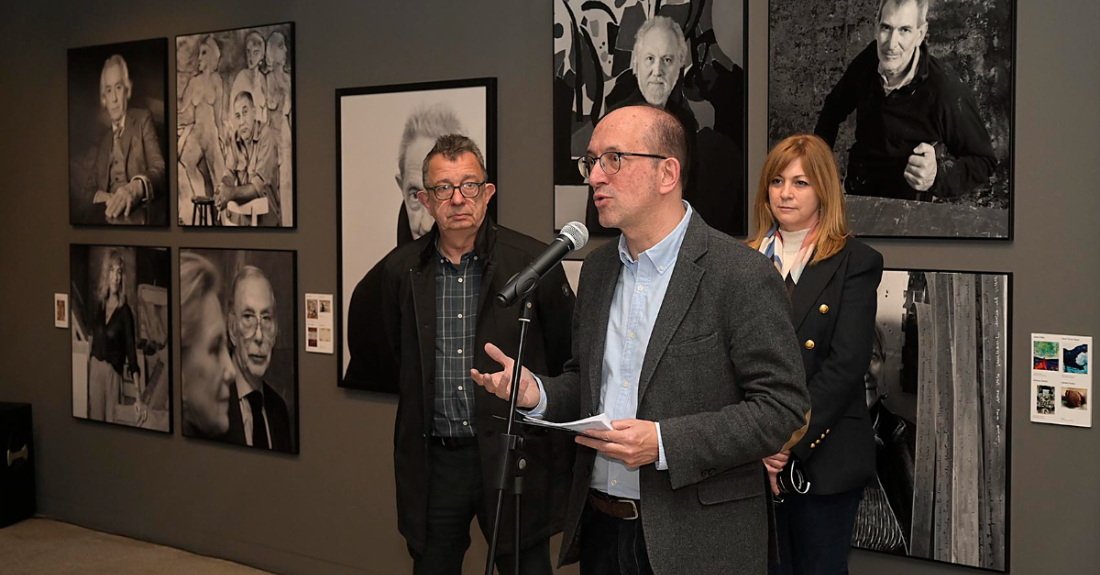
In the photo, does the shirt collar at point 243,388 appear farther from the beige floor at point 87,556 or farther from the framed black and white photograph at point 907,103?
the framed black and white photograph at point 907,103

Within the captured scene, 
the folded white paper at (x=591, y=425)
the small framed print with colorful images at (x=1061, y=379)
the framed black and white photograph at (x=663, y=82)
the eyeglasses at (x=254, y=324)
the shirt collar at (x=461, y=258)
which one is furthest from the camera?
the eyeglasses at (x=254, y=324)

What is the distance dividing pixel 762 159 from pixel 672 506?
1.77 m

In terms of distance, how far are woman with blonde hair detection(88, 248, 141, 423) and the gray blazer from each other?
407cm

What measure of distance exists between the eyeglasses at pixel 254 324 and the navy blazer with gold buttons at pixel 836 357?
2838mm

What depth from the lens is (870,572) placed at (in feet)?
11.2

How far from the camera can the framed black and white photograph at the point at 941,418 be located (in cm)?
316

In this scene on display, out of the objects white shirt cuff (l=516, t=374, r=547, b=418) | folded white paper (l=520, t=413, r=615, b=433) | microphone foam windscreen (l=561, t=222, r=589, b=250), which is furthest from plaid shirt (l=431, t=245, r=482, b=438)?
folded white paper (l=520, t=413, r=615, b=433)

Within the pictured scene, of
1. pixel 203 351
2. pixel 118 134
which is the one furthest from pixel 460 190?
pixel 118 134

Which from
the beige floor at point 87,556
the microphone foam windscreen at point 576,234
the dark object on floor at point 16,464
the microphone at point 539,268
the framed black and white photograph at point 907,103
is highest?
the framed black and white photograph at point 907,103

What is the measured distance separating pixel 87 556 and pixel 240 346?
140 cm

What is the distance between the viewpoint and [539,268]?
215cm

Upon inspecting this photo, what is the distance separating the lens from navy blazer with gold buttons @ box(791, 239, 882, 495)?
2.90 m

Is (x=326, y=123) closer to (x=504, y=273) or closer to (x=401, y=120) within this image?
(x=401, y=120)

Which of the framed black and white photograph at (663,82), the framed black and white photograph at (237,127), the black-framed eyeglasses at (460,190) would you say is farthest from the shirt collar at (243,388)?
the black-framed eyeglasses at (460,190)
